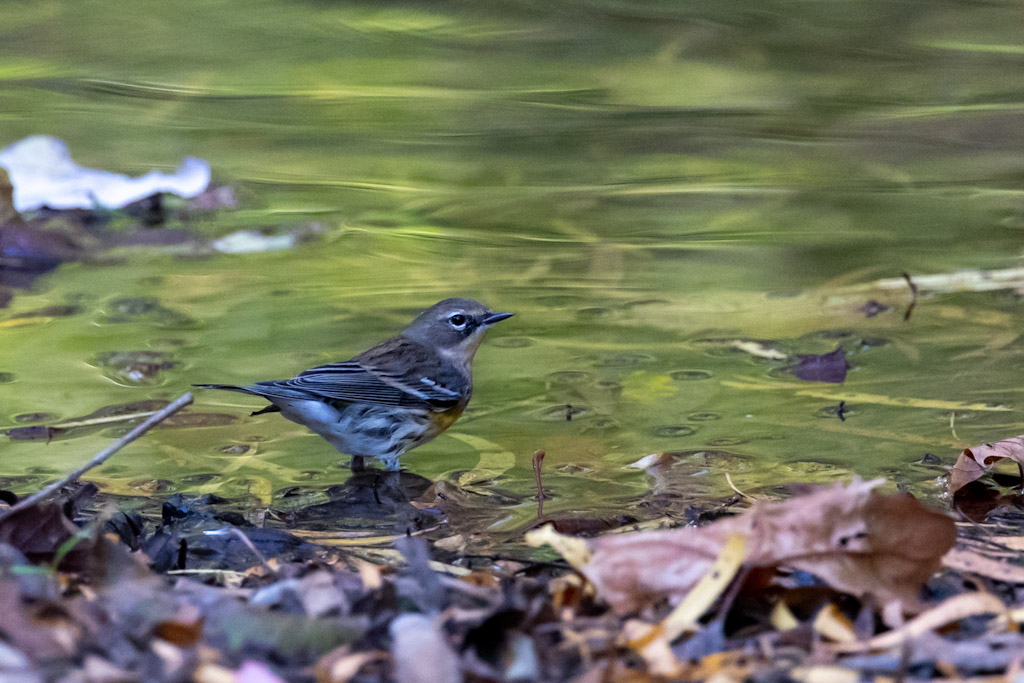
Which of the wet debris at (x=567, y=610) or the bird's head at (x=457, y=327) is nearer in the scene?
the wet debris at (x=567, y=610)

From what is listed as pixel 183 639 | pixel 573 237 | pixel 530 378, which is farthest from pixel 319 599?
pixel 573 237

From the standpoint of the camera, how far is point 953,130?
9.87 meters

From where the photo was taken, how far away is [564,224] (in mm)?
7988

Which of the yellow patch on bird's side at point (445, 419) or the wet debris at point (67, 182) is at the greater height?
the wet debris at point (67, 182)

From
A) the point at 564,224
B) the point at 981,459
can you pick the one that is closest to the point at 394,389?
the point at 981,459

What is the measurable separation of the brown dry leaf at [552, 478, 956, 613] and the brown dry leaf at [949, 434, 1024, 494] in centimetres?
122

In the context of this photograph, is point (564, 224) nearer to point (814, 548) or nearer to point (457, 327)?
point (457, 327)

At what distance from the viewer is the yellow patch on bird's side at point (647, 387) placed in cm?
500

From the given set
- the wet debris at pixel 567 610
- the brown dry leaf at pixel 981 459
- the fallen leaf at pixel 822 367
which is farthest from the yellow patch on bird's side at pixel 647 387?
the wet debris at pixel 567 610

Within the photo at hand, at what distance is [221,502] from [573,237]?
170 inches

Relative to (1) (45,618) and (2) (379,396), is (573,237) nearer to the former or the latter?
(2) (379,396)

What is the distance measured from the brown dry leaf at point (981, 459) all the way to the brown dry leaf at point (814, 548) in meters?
1.22

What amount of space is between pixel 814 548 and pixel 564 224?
18.5 ft

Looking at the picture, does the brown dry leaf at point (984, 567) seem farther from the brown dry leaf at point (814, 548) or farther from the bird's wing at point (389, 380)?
the bird's wing at point (389, 380)
